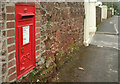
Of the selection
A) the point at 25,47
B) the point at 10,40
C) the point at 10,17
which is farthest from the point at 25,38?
the point at 10,17

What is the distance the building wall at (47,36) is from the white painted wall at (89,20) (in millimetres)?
1312

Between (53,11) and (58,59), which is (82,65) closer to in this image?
(58,59)

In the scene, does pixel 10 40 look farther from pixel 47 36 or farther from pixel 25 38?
pixel 47 36

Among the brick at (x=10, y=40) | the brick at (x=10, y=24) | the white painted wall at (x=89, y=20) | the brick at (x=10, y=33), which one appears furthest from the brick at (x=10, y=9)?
the white painted wall at (x=89, y=20)

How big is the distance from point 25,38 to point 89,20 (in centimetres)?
644

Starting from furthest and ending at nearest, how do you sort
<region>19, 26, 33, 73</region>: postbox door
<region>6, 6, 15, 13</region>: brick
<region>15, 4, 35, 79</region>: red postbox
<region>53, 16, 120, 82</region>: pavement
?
<region>53, 16, 120, 82</region>: pavement < <region>19, 26, 33, 73</region>: postbox door < <region>15, 4, 35, 79</region>: red postbox < <region>6, 6, 15, 13</region>: brick

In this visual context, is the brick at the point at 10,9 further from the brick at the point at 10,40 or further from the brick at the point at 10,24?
the brick at the point at 10,40

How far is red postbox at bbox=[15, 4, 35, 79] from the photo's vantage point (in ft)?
8.07

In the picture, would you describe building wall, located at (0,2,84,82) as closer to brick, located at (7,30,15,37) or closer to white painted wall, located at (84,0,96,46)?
brick, located at (7,30,15,37)

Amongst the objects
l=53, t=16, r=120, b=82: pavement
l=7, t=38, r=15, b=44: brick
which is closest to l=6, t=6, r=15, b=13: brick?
l=7, t=38, r=15, b=44: brick

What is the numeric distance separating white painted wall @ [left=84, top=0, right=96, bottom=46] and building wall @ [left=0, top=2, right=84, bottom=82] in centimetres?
131

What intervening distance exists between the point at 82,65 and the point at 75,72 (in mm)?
624

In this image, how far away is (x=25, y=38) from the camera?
106 inches

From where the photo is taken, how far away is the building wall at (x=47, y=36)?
2.24 m
